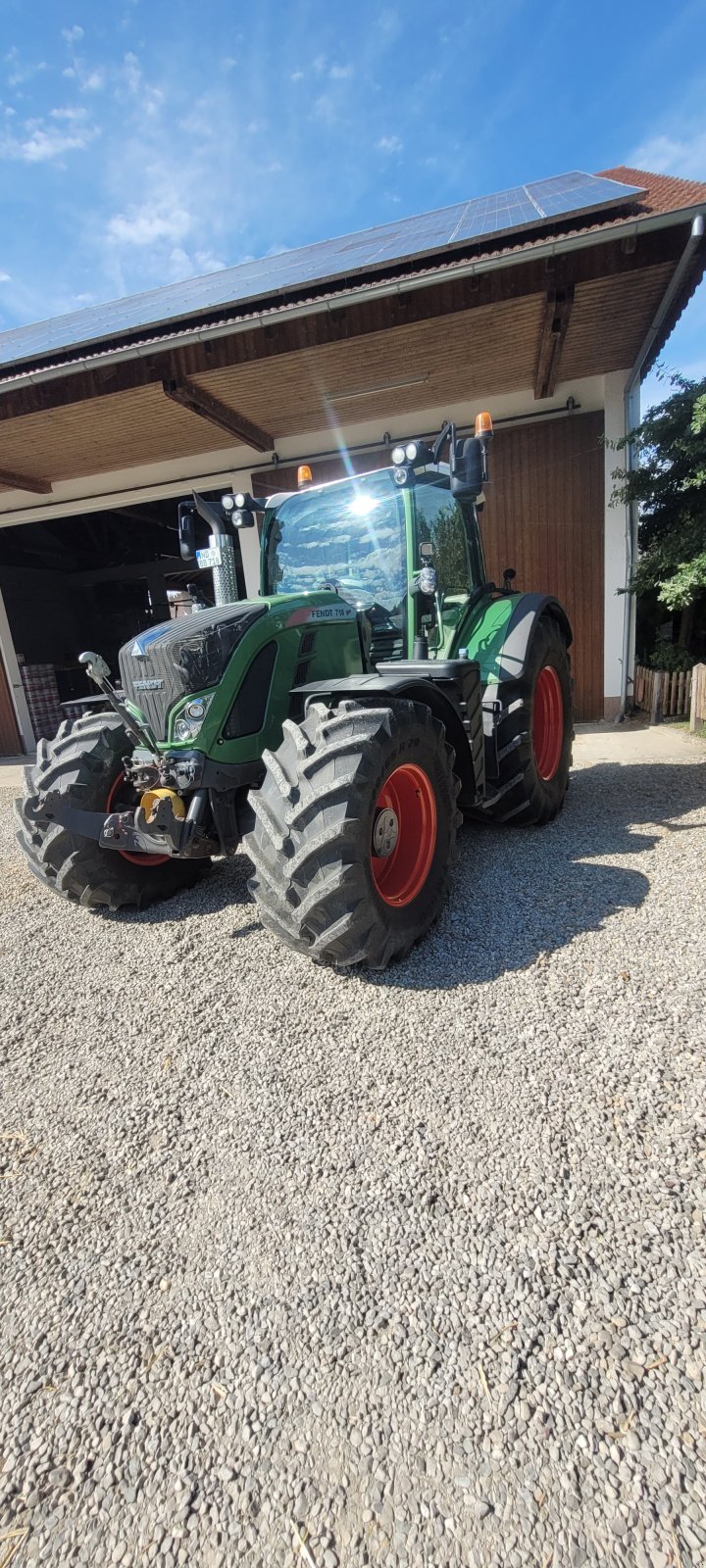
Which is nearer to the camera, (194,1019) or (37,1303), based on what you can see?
(37,1303)

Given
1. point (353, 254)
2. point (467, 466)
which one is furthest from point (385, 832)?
point (353, 254)

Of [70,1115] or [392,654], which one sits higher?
[392,654]

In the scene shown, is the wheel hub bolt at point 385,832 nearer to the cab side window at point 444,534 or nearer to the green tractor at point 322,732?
the green tractor at point 322,732

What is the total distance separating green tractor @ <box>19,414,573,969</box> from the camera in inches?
89.0

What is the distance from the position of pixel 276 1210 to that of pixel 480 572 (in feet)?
12.1

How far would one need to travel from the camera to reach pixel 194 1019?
7.68ft

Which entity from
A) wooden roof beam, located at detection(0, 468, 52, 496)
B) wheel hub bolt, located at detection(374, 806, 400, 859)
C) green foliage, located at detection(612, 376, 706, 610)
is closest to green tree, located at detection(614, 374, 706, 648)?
green foliage, located at detection(612, 376, 706, 610)

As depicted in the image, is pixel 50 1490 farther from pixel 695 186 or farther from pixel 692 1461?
pixel 695 186

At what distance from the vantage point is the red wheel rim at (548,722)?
4.36 metres

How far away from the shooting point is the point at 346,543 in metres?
3.49

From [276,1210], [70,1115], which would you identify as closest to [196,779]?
[70,1115]

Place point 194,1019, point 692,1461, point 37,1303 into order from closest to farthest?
point 692,1461 < point 37,1303 < point 194,1019

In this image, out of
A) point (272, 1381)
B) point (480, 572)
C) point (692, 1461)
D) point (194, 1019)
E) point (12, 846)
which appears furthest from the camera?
point (12, 846)

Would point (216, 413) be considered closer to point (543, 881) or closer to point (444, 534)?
point (444, 534)
